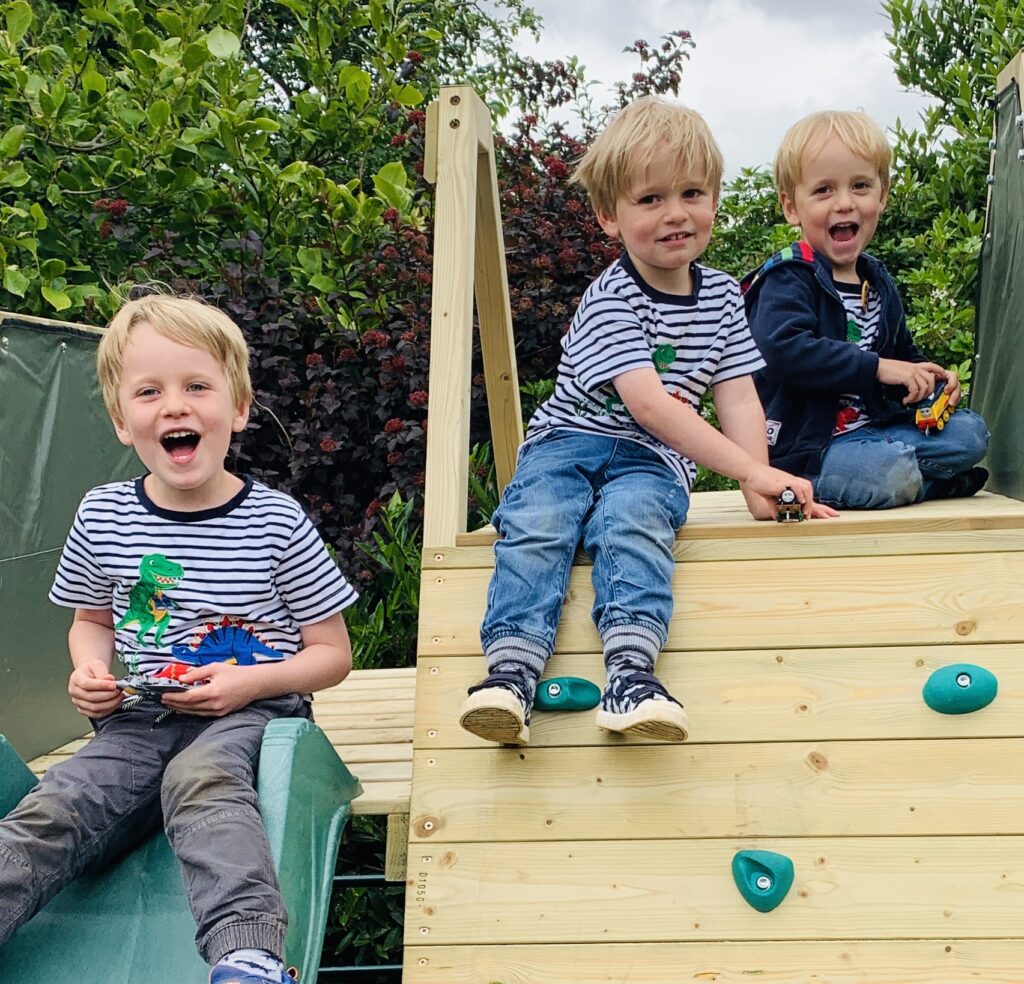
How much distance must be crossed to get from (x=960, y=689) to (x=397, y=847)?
116 cm

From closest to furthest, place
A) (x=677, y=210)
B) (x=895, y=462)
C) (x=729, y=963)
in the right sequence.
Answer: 1. (x=729, y=963)
2. (x=677, y=210)
3. (x=895, y=462)

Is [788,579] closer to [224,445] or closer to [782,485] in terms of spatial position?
[782,485]

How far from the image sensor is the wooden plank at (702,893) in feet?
6.77

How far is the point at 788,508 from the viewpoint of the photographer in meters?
2.55

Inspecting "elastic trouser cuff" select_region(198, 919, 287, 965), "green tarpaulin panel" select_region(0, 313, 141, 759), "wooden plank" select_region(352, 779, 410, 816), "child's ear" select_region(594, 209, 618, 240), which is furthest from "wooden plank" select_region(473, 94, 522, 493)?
"elastic trouser cuff" select_region(198, 919, 287, 965)

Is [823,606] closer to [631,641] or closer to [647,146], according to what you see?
[631,641]

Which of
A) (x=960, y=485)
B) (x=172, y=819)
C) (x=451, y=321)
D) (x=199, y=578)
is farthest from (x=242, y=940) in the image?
(x=960, y=485)

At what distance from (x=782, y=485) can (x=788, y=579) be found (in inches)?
8.9

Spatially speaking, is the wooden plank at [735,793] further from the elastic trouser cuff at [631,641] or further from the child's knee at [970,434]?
the child's knee at [970,434]

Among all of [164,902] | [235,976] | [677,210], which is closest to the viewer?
[235,976]

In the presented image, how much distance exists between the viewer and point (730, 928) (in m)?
2.07

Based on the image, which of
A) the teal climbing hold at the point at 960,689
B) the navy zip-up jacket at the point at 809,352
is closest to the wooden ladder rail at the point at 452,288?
the navy zip-up jacket at the point at 809,352

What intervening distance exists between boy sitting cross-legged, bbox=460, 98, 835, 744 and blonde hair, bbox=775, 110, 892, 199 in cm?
49

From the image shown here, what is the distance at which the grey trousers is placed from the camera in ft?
6.18
